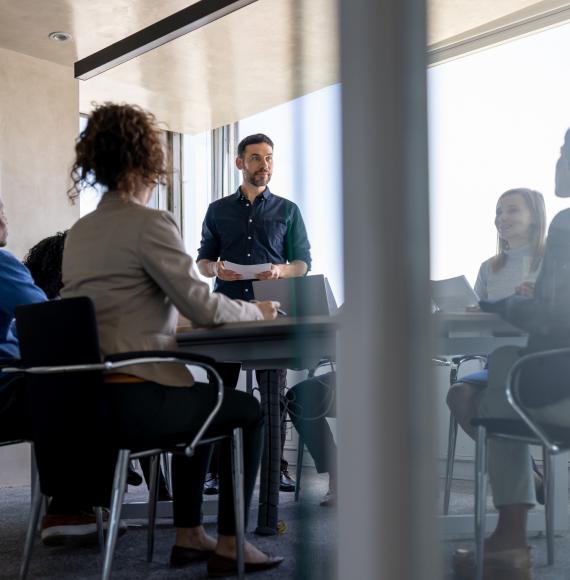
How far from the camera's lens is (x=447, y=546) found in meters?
0.37

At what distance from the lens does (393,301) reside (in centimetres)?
35

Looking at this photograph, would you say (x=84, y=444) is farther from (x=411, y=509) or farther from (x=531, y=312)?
(x=411, y=509)

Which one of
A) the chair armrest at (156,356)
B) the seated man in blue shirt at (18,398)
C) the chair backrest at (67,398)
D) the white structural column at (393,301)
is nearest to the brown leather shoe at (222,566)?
the seated man in blue shirt at (18,398)

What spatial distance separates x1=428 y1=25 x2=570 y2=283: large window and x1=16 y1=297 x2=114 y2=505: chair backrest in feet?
3.60

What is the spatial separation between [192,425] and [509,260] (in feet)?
3.90

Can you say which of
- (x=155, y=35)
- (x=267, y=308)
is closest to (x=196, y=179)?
(x=155, y=35)

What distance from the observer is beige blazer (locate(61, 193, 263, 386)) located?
1.63 meters

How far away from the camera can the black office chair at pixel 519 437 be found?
1.58 feet

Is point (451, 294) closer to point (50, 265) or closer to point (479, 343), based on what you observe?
point (479, 343)

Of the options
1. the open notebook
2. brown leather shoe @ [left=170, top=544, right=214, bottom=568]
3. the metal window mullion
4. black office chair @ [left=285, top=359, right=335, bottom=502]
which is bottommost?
brown leather shoe @ [left=170, top=544, right=214, bottom=568]

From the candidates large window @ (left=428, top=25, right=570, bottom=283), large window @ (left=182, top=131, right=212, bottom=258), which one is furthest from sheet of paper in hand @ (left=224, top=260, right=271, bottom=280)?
large window @ (left=182, top=131, right=212, bottom=258)

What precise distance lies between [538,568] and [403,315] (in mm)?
181

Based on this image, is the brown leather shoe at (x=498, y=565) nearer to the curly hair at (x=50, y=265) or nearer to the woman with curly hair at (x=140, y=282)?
the woman with curly hair at (x=140, y=282)

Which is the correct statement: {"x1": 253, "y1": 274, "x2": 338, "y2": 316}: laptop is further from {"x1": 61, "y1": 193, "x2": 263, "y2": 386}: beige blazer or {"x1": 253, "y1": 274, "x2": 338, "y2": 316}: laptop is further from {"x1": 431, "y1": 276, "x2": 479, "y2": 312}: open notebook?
{"x1": 61, "y1": 193, "x2": 263, "y2": 386}: beige blazer
